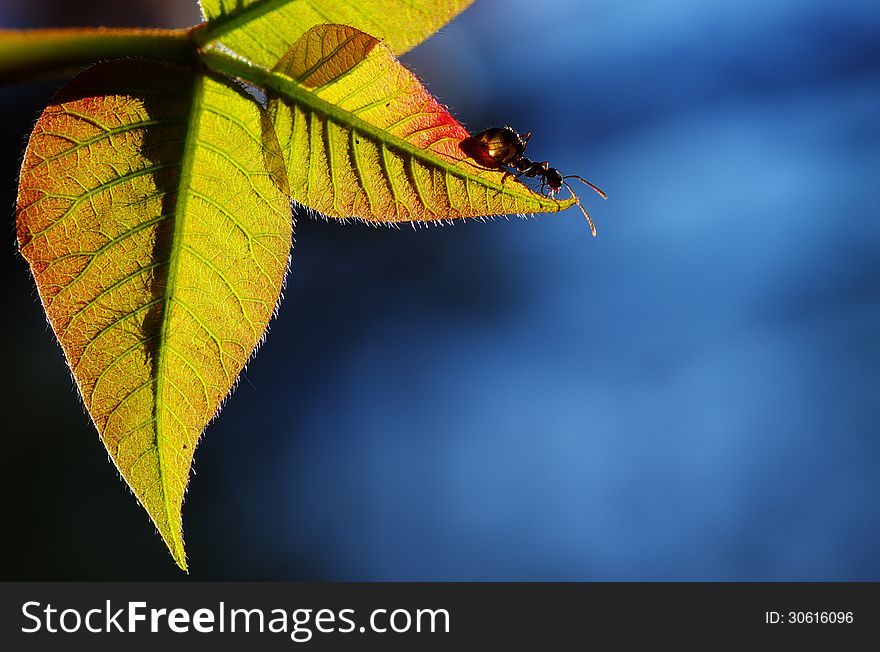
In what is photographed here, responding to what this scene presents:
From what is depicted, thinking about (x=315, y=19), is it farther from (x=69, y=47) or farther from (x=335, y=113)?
(x=69, y=47)

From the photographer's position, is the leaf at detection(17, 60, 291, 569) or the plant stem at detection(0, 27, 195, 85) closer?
the plant stem at detection(0, 27, 195, 85)

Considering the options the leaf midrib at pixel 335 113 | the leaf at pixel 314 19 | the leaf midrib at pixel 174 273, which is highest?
the leaf at pixel 314 19

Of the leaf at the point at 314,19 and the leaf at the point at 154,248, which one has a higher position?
the leaf at the point at 314,19

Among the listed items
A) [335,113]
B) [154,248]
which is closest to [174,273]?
[154,248]

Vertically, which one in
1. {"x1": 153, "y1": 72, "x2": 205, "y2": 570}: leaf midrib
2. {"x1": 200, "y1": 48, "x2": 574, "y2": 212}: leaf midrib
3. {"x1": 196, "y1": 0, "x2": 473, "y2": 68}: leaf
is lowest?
{"x1": 153, "y1": 72, "x2": 205, "y2": 570}: leaf midrib

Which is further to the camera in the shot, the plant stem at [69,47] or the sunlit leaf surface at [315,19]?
the sunlit leaf surface at [315,19]

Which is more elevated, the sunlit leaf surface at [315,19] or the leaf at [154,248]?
the sunlit leaf surface at [315,19]
